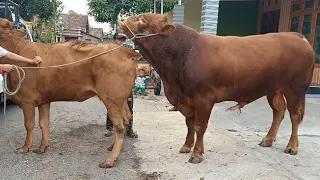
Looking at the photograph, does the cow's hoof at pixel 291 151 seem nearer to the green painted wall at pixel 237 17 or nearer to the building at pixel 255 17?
the building at pixel 255 17

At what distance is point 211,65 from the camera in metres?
4.20

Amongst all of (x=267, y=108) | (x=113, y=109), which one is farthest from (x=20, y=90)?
(x=267, y=108)

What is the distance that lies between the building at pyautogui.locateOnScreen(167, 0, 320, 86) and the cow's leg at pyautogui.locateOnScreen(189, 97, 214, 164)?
20.6 ft

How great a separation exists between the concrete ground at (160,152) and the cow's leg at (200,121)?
0.36 ft

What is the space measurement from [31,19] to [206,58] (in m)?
18.3

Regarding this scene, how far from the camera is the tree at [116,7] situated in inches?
639

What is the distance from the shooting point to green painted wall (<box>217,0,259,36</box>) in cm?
1474

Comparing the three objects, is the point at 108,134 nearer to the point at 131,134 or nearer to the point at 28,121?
the point at 131,134

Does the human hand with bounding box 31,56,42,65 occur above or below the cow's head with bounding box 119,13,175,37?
below

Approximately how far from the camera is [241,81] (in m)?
4.37

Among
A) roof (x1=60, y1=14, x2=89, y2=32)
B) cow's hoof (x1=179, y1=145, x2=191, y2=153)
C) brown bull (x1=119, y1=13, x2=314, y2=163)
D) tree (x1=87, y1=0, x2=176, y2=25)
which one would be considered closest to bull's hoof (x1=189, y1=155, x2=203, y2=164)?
brown bull (x1=119, y1=13, x2=314, y2=163)

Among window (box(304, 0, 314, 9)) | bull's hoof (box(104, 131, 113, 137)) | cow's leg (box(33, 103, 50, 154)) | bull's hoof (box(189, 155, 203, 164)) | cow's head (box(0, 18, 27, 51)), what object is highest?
window (box(304, 0, 314, 9))

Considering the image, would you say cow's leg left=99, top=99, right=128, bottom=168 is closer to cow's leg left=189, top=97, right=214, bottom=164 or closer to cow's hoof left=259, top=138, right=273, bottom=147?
cow's leg left=189, top=97, right=214, bottom=164

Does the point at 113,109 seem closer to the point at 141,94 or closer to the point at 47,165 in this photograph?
the point at 47,165
